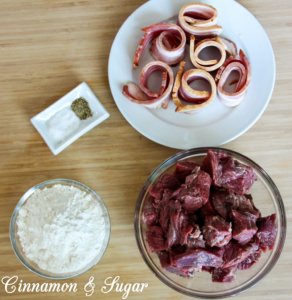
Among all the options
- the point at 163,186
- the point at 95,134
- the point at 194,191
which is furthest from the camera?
the point at 95,134

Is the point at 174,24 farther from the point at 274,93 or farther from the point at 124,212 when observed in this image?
the point at 124,212

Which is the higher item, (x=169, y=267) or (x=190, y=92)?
(x=190, y=92)

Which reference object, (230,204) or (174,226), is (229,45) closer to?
(230,204)

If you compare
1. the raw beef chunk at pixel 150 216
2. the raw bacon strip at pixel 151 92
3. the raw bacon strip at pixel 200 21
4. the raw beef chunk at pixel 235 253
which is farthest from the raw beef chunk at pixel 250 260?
the raw bacon strip at pixel 200 21

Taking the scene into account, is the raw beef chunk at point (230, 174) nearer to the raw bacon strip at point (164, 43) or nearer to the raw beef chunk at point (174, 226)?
the raw beef chunk at point (174, 226)

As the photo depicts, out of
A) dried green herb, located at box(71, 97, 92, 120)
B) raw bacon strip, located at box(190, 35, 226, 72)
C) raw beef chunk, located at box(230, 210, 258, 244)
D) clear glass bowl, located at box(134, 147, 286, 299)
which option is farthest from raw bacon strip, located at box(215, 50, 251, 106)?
dried green herb, located at box(71, 97, 92, 120)

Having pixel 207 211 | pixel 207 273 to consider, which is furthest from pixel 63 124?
pixel 207 273

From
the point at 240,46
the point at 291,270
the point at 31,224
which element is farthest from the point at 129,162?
the point at 291,270

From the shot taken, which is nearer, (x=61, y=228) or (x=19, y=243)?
(x=61, y=228)

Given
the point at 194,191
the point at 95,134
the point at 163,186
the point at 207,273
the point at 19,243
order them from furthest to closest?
1. the point at 95,134
2. the point at 19,243
3. the point at 207,273
4. the point at 163,186
5. the point at 194,191
